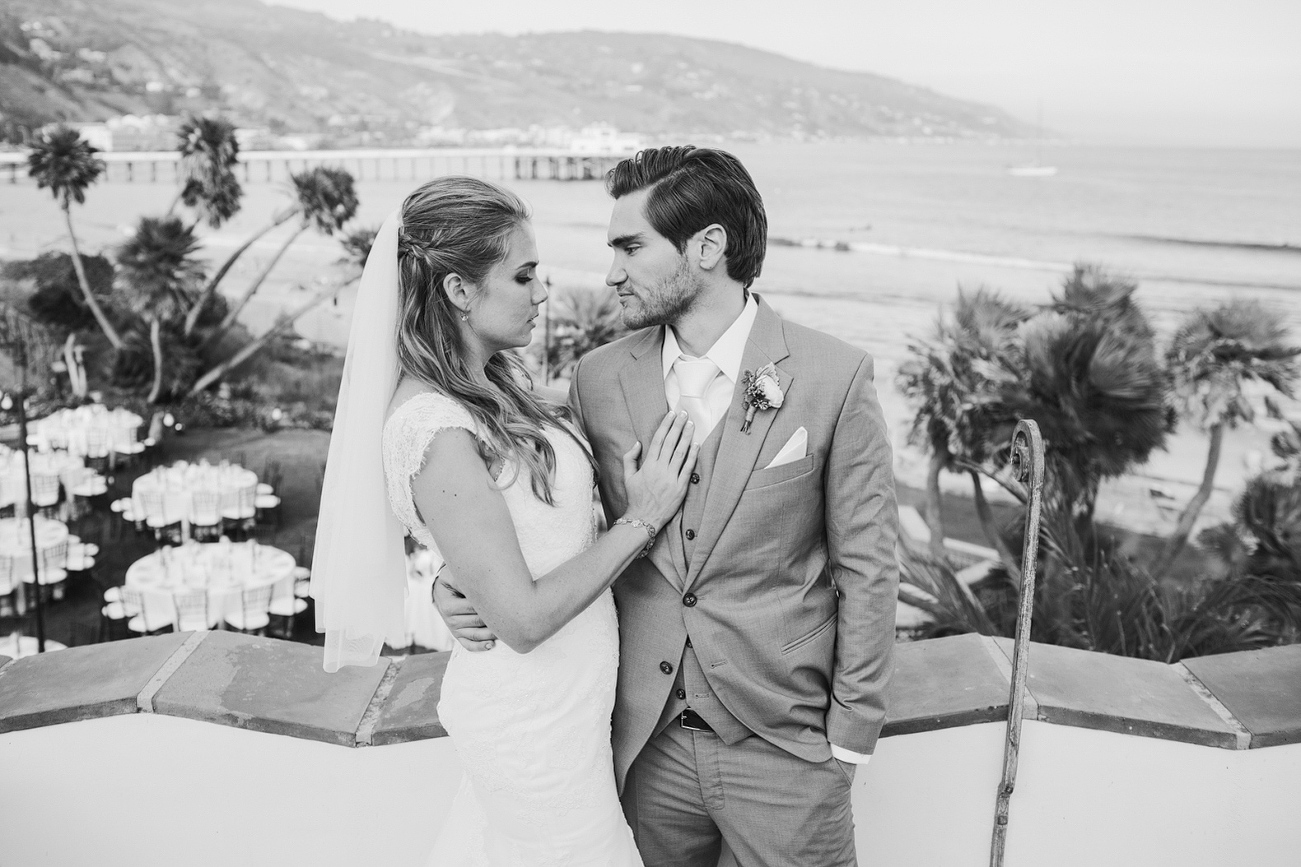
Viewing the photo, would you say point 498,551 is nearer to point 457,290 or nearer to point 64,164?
point 457,290

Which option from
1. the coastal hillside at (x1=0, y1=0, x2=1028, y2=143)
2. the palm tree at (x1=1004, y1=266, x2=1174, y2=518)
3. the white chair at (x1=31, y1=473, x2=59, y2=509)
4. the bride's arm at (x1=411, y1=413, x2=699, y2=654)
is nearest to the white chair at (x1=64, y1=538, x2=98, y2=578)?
the white chair at (x1=31, y1=473, x2=59, y2=509)

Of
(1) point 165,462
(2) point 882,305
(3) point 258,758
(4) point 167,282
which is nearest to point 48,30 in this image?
(4) point 167,282

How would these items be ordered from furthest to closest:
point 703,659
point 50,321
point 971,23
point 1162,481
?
point 971,23 → point 50,321 → point 1162,481 → point 703,659

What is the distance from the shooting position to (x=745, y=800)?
1811 mm

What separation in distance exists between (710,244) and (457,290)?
1.58ft

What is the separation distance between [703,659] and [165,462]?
22.7 m

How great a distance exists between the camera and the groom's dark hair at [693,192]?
1896 mm

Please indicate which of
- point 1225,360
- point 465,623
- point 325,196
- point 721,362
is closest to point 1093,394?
point 1225,360

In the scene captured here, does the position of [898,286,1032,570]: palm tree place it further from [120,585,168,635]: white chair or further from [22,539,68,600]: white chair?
[22,539,68,600]: white chair

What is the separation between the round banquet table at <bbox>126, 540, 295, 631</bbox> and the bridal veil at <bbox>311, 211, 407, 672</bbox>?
8.25m

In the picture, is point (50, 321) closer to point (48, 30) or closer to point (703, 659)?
point (48, 30)

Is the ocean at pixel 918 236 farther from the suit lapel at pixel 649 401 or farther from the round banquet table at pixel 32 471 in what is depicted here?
the suit lapel at pixel 649 401

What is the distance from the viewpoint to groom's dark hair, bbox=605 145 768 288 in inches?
74.7

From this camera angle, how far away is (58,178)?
79.9ft
